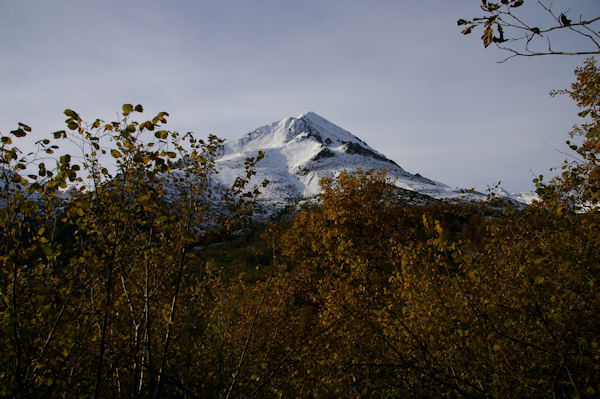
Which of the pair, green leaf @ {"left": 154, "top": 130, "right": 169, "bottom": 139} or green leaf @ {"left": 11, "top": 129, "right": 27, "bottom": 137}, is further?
green leaf @ {"left": 154, "top": 130, "right": 169, "bottom": 139}

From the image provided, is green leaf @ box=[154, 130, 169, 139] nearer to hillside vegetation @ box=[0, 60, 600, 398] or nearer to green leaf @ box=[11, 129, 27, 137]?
hillside vegetation @ box=[0, 60, 600, 398]

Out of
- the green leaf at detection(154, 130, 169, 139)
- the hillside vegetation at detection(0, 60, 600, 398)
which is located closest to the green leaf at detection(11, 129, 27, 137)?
the hillside vegetation at detection(0, 60, 600, 398)

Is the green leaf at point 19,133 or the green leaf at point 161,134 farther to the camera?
the green leaf at point 161,134

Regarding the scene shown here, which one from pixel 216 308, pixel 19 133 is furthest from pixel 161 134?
pixel 216 308

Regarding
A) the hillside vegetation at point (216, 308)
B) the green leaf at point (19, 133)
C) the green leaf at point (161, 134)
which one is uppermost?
the green leaf at point (161, 134)

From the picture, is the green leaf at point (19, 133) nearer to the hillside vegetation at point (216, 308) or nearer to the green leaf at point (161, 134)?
the hillside vegetation at point (216, 308)

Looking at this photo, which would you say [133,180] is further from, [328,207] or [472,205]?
[328,207]

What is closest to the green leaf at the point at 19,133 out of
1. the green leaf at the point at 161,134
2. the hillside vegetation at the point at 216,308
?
the hillside vegetation at the point at 216,308

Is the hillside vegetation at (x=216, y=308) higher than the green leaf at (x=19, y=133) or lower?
lower

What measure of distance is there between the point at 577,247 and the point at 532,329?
206cm

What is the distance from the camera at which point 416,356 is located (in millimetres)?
7594

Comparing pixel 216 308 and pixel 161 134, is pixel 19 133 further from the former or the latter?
pixel 216 308

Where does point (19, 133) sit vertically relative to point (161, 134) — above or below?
below

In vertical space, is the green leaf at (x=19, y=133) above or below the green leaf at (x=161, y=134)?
below
